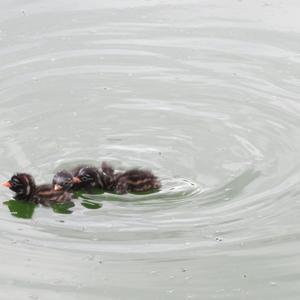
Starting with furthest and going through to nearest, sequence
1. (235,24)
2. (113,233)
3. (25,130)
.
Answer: (235,24)
(25,130)
(113,233)

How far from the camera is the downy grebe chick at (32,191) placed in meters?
5.60

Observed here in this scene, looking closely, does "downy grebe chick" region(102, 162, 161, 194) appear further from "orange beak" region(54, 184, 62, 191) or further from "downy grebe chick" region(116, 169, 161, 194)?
"orange beak" region(54, 184, 62, 191)

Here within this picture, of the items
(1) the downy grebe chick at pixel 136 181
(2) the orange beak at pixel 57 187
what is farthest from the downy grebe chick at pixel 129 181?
(2) the orange beak at pixel 57 187

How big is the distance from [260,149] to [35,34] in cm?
260

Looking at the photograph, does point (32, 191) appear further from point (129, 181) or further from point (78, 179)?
point (129, 181)

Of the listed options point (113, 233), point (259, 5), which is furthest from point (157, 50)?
point (113, 233)

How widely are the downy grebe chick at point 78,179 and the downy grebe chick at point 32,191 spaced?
48 millimetres

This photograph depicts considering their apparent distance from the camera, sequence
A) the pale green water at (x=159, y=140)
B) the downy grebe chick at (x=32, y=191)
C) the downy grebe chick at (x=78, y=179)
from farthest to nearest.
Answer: the downy grebe chick at (x=78, y=179) < the downy grebe chick at (x=32, y=191) < the pale green water at (x=159, y=140)

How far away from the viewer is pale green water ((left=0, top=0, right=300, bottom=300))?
4922mm

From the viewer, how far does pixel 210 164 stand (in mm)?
5984

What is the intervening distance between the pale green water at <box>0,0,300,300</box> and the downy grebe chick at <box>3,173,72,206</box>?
138mm

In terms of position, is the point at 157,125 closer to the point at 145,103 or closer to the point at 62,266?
the point at 145,103

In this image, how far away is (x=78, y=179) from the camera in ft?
19.0

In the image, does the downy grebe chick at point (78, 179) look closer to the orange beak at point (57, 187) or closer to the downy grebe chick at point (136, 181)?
the orange beak at point (57, 187)
